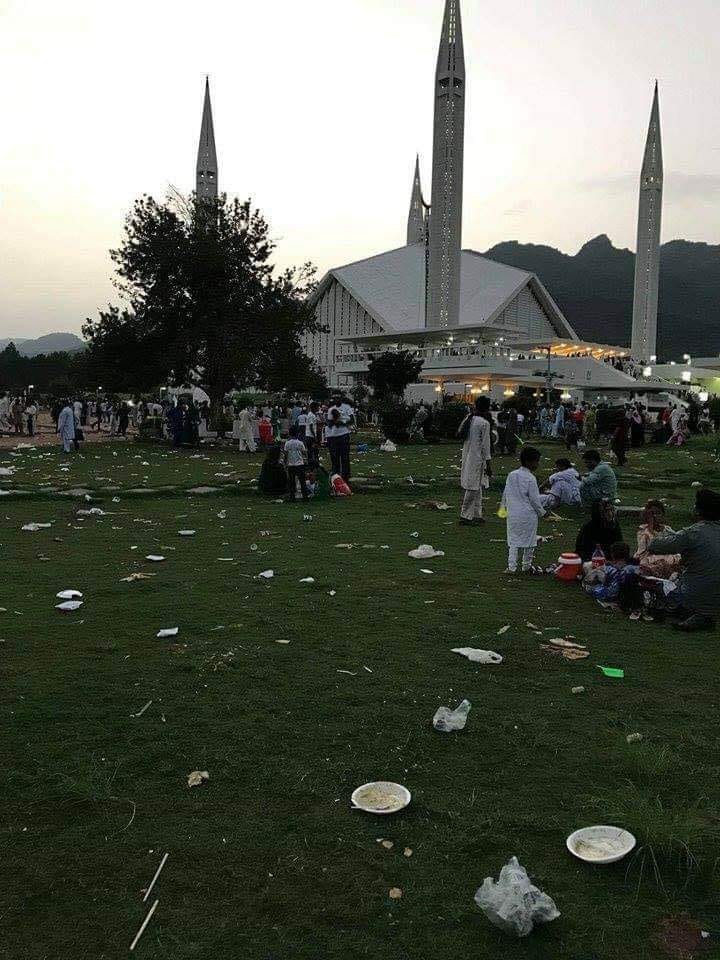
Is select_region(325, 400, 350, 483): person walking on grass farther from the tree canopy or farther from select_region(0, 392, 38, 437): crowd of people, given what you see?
the tree canopy

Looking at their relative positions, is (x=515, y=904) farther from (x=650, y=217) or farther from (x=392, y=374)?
(x=650, y=217)

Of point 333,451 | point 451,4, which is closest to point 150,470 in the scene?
point 333,451

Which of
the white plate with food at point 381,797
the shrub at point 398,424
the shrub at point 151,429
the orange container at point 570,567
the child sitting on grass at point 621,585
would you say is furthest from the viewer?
the shrub at point 151,429

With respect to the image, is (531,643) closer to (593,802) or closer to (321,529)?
(593,802)

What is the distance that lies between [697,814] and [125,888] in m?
2.12

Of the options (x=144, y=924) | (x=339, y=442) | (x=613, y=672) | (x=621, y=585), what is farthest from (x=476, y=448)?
(x=144, y=924)

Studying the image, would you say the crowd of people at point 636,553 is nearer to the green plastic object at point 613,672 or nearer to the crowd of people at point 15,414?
the green plastic object at point 613,672

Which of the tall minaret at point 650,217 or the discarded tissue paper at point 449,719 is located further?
the tall minaret at point 650,217

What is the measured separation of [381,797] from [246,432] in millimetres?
19436

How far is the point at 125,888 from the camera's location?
8.25ft

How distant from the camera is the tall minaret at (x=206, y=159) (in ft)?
242

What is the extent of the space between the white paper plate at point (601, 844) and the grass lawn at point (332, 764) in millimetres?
48

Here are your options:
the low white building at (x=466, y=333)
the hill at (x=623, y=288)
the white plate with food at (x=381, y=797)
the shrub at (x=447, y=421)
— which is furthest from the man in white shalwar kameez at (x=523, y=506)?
the hill at (x=623, y=288)

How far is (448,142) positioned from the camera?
5422 cm
